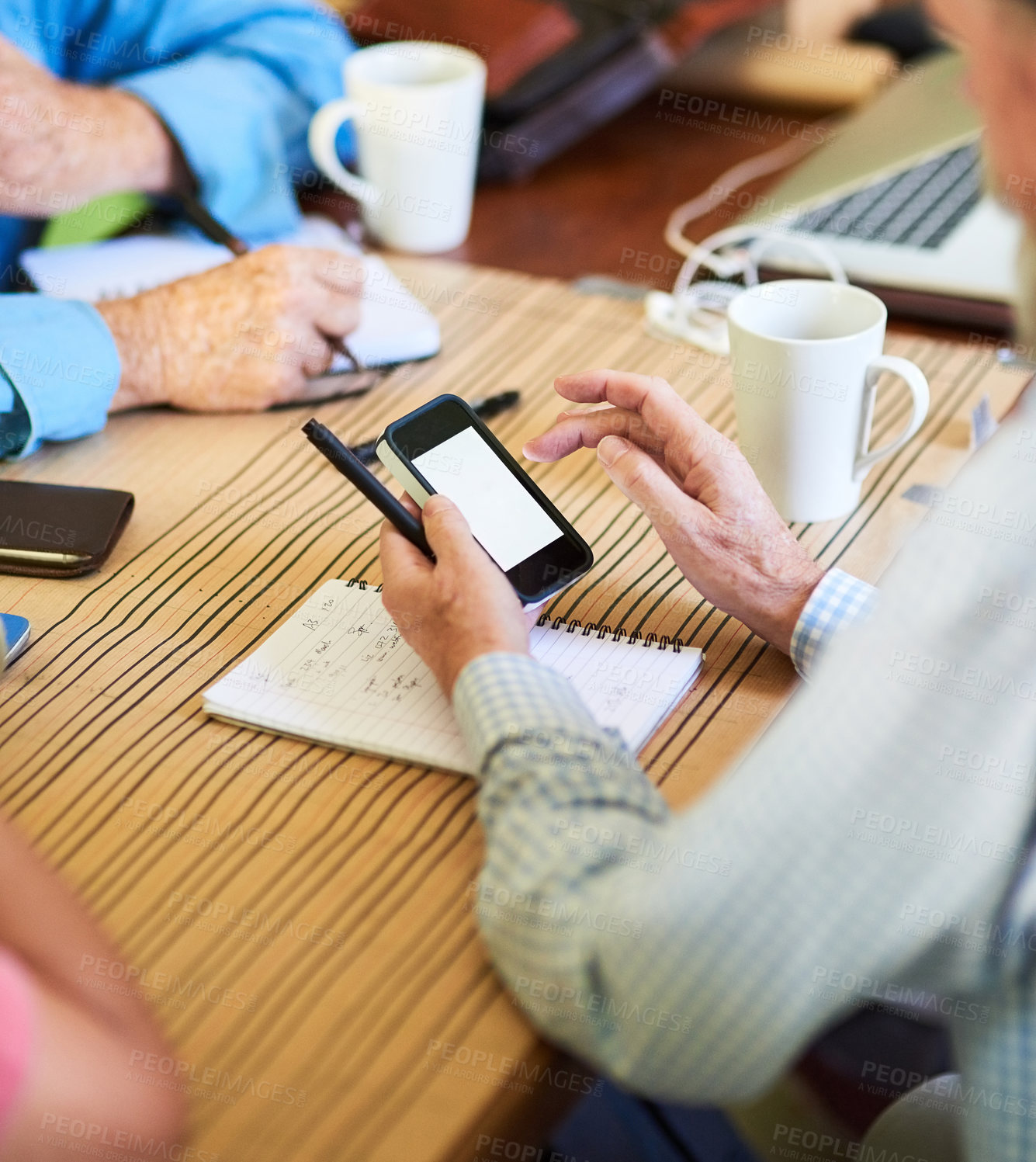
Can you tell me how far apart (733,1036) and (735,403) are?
1.51 feet

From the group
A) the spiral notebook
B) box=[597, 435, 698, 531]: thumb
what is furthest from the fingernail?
the spiral notebook

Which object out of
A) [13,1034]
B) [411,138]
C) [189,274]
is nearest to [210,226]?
[189,274]

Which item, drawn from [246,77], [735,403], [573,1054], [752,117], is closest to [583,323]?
[735,403]

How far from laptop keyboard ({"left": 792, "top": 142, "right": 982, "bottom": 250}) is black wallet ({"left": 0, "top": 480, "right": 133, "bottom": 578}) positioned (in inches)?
27.1

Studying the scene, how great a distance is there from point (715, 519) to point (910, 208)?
0.60 m

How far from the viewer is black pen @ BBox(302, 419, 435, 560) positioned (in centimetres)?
63

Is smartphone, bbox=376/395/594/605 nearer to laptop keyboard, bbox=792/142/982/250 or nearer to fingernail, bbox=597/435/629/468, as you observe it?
fingernail, bbox=597/435/629/468

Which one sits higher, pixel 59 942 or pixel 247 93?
pixel 247 93

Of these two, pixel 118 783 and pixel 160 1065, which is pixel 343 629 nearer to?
pixel 118 783

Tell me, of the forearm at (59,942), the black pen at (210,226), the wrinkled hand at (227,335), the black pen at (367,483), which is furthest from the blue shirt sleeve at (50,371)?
the forearm at (59,942)

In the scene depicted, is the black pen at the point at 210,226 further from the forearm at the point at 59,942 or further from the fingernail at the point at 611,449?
the forearm at the point at 59,942

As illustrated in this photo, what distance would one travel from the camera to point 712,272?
1.07 metres

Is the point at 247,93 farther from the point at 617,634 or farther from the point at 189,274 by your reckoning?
the point at 617,634

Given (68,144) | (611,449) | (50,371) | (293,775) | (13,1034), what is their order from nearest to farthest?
(13,1034)
(293,775)
(611,449)
(50,371)
(68,144)
